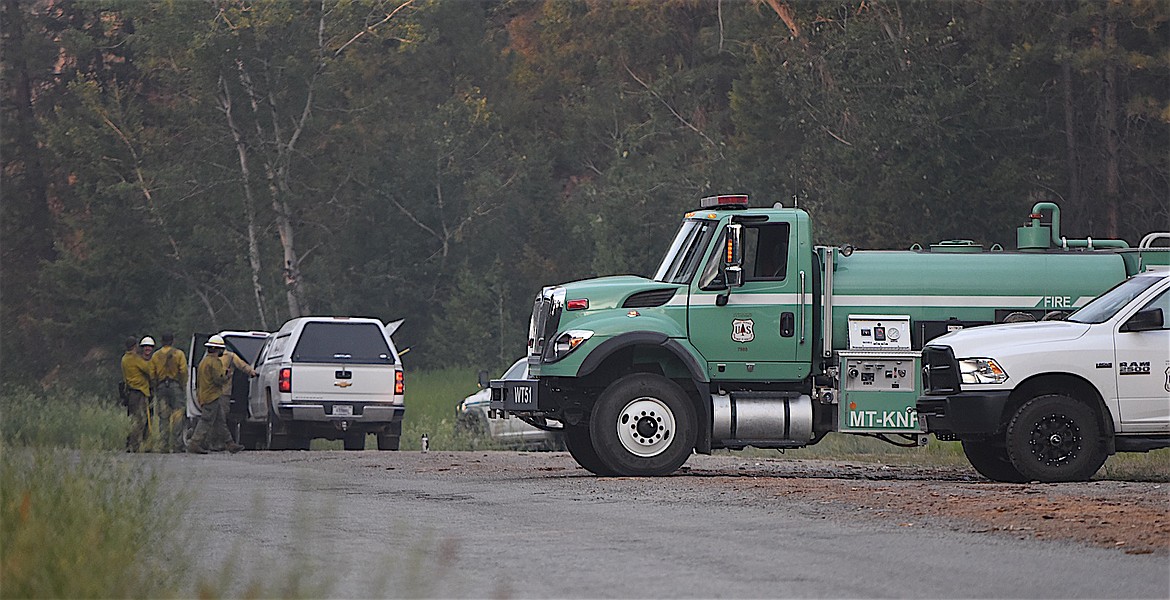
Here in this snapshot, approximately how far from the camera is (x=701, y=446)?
61.1 feet

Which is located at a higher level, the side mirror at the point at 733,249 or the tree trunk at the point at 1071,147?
the tree trunk at the point at 1071,147

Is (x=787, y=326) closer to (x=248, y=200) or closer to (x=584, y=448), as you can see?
(x=584, y=448)

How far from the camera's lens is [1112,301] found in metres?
17.5

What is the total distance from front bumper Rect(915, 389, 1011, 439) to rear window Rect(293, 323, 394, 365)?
11.4 m

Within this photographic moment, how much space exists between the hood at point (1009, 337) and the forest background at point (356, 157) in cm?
3008

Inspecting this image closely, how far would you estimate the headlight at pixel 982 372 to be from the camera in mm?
16906

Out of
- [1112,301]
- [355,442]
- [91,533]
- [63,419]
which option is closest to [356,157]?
[63,419]

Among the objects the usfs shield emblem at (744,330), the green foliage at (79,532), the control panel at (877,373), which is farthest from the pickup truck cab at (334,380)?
the green foliage at (79,532)

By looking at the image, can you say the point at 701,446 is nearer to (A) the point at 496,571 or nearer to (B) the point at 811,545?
(B) the point at 811,545

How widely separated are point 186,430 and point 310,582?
67.7ft

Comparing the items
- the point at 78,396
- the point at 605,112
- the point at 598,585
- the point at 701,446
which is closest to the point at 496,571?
the point at 598,585

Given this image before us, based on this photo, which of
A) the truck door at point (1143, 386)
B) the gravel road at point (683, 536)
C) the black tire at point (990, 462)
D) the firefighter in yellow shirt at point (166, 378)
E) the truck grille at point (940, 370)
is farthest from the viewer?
the firefighter in yellow shirt at point (166, 378)

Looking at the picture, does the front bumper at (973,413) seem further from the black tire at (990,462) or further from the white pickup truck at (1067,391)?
the black tire at (990,462)

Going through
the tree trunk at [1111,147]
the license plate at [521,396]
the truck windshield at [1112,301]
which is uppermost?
the tree trunk at [1111,147]
